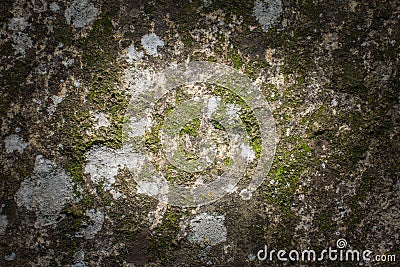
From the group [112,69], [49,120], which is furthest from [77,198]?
[112,69]

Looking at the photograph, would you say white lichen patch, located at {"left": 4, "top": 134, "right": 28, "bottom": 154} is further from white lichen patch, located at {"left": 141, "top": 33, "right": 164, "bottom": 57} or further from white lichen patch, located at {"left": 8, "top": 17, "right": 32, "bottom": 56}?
white lichen patch, located at {"left": 141, "top": 33, "right": 164, "bottom": 57}

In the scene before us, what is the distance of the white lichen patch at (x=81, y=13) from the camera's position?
4.47 ft

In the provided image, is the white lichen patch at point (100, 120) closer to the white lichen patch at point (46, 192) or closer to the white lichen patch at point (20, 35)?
the white lichen patch at point (46, 192)

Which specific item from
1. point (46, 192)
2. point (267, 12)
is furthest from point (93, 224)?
point (267, 12)

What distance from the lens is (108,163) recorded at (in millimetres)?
1411

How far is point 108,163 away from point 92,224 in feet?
0.67

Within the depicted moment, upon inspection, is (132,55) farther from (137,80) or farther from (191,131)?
(191,131)

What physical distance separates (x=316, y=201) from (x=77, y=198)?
0.76m

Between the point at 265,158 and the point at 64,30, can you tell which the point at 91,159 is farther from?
the point at 265,158

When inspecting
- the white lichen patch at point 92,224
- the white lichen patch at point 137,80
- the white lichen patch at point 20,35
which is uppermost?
the white lichen patch at point 20,35

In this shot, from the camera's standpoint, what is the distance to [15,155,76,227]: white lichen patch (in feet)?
4.60

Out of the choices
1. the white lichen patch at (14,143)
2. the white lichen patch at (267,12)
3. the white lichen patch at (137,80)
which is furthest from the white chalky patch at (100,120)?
the white lichen patch at (267,12)

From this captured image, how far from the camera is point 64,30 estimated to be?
1.36 meters

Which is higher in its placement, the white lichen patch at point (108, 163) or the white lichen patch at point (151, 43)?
the white lichen patch at point (151, 43)
